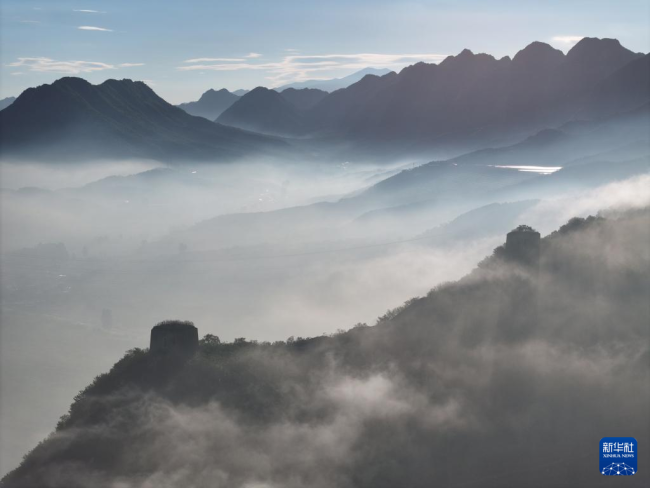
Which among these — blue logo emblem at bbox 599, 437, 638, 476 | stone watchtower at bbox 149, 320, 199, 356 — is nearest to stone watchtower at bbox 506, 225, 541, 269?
blue logo emblem at bbox 599, 437, 638, 476

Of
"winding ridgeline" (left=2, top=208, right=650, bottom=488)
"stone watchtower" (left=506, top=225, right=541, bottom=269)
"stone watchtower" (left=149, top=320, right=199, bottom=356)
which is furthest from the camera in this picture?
"stone watchtower" (left=506, top=225, right=541, bottom=269)

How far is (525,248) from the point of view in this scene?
252 feet

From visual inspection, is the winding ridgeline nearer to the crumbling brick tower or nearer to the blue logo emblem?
the crumbling brick tower

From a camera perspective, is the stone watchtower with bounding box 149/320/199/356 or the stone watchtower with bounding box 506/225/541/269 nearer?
the stone watchtower with bounding box 149/320/199/356

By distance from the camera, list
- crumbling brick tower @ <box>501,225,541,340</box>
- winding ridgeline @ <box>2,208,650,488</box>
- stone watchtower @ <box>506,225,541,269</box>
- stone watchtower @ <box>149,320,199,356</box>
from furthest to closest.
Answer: stone watchtower @ <box>506,225,541,269</box>, crumbling brick tower @ <box>501,225,541,340</box>, stone watchtower @ <box>149,320,199,356</box>, winding ridgeline @ <box>2,208,650,488</box>

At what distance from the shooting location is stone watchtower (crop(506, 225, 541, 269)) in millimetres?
75812

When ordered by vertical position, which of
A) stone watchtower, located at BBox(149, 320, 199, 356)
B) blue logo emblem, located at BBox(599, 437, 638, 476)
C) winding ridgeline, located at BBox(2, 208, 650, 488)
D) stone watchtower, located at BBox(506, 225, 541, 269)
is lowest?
blue logo emblem, located at BBox(599, 437, 638, 476)

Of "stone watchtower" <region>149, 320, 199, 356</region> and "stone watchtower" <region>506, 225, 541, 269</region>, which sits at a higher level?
"stone watchtower" <region>506, 225, 541, 269</region>

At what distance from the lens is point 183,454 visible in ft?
146

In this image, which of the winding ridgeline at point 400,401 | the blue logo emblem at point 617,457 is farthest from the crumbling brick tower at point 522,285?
the blue logo emblem at point 617,457

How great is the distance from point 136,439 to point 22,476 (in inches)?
255

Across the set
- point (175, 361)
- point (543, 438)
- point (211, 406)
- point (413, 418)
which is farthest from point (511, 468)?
point (175, 361)

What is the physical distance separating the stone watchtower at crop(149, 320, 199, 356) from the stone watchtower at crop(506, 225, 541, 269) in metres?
36.2

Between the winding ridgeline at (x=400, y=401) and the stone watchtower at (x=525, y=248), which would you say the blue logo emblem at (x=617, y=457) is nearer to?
the winding ridgeline at (x=400, y=401)
